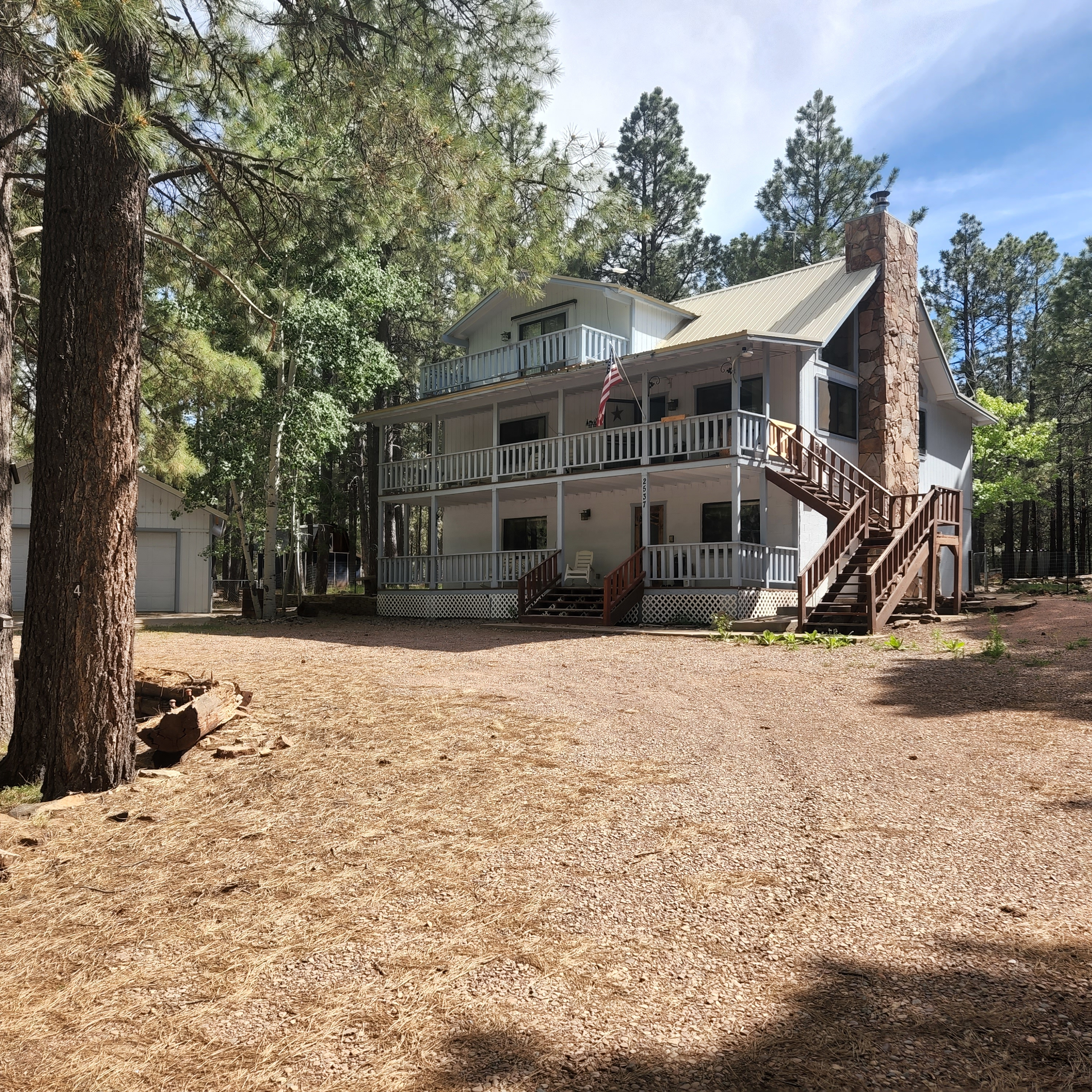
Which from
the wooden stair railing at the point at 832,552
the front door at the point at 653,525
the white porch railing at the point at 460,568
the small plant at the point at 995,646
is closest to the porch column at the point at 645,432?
the front door at the point at 653,525

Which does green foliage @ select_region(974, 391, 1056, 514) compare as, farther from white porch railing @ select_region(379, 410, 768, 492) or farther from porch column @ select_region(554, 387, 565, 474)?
porch column @ select_region(554, 387, 565, 474)

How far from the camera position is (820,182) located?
3975 cm

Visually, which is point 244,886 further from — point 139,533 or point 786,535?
point 139,533

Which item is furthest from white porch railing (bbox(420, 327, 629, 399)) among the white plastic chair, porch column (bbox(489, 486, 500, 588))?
the white plastic chair

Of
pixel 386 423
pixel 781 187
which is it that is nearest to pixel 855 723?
pixel 386 423

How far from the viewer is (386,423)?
26141 mm

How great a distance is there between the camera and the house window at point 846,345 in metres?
21.0

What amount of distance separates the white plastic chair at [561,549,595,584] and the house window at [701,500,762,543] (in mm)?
2947

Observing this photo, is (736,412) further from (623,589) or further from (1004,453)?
(1004,453)

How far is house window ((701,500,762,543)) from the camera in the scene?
66.0 ft

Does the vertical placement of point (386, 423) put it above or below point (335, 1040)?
above

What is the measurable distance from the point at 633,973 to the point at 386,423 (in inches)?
949

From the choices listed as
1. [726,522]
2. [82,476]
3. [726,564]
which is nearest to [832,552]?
[726,564]

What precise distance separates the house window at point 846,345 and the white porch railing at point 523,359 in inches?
197
